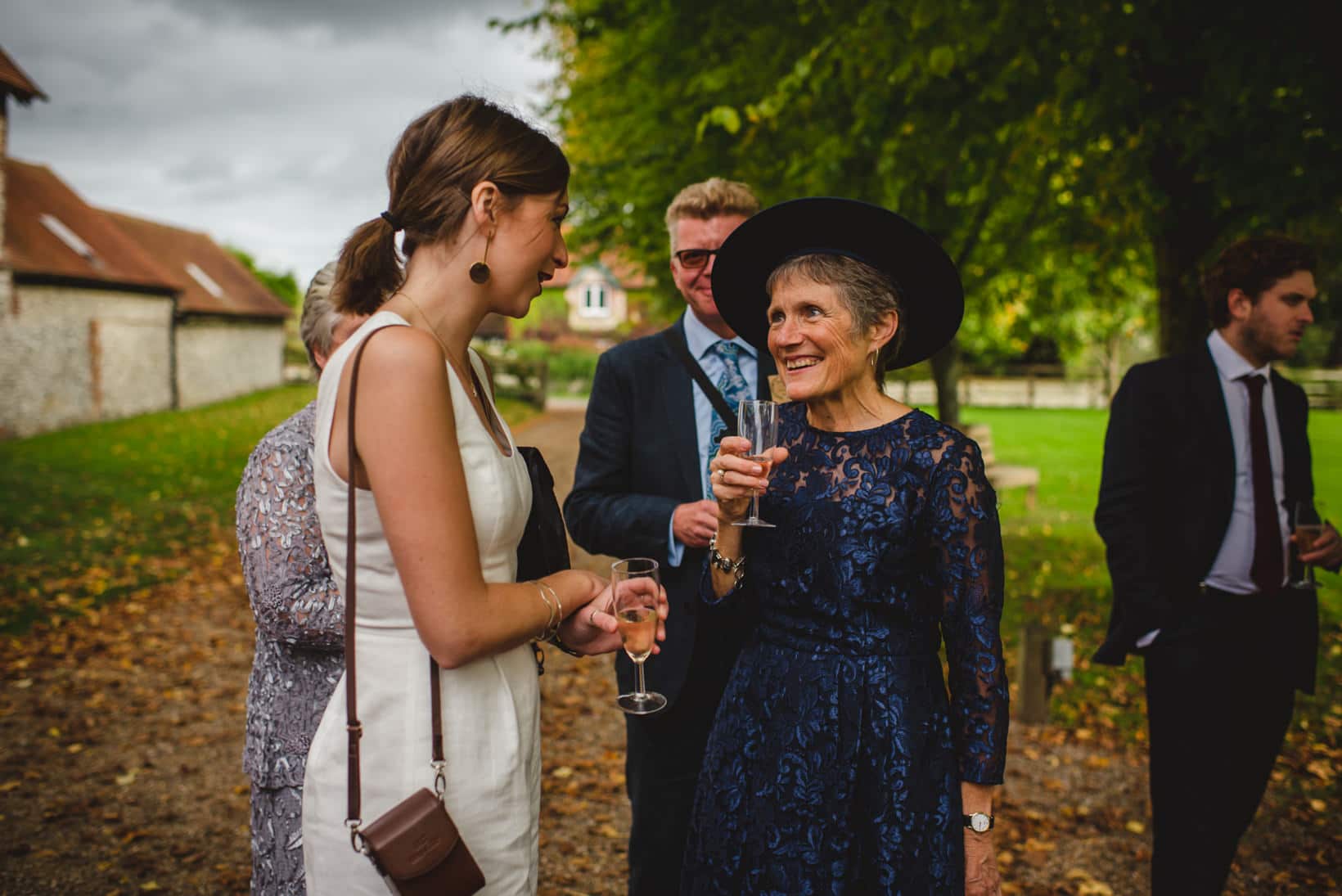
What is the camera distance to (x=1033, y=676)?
239 inches

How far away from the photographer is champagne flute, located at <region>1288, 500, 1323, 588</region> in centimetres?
321

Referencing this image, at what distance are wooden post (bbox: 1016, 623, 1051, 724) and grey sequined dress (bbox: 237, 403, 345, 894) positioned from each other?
4916 mm

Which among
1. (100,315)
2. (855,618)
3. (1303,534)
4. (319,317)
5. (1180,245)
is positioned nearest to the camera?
(855,618)

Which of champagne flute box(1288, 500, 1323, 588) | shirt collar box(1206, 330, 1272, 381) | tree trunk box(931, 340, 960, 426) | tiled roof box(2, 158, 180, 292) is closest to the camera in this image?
champagne flute box(1288, 500, 1323, 588)

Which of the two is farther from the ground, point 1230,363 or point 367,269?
point 367,269

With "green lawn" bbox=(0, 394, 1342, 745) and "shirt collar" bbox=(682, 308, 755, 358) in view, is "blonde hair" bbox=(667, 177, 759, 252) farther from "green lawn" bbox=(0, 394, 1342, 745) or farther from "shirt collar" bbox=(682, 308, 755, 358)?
"green lawn" bbox=(0, 394, 1342, 745)

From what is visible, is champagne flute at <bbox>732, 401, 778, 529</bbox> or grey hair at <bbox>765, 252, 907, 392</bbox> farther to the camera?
grey hair at <bbox>765, 252, 907, 392</bbox>

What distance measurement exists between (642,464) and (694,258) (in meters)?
0.80

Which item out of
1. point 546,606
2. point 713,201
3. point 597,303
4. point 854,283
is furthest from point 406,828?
point 597,303

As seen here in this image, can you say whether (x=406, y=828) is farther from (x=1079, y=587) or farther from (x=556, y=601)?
(x=1079, y=587)

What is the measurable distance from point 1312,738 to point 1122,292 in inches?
265

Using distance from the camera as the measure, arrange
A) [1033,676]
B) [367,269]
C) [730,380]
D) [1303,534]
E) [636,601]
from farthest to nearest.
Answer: [1033,676] < [730,380] < [1303,534] < [636,601] < [367,269]

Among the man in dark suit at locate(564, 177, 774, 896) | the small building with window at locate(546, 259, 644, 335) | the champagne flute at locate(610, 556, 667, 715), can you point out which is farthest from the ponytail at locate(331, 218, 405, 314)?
the small building with window at locate(546, 259, 644, 335)

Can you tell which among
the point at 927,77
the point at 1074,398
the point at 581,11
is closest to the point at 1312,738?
the point at 927,77
